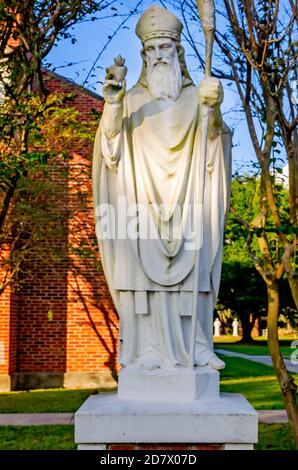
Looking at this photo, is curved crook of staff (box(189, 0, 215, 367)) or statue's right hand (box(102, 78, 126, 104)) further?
statue's right hand (box(102, 78, 126, 104))

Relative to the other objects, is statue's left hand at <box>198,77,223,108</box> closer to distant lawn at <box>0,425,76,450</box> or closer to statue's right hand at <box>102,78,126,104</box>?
statue's right hand at <box>102,78,126,104</box>

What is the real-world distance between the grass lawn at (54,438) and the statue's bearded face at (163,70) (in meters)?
Result: 6.09

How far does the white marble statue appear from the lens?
15.8 feet

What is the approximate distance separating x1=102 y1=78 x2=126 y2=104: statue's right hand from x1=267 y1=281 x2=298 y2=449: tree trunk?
475 cm

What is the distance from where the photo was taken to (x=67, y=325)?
1736 cm

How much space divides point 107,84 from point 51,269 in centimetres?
1292

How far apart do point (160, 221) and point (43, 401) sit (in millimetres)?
10762

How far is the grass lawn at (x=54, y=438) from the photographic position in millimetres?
10086

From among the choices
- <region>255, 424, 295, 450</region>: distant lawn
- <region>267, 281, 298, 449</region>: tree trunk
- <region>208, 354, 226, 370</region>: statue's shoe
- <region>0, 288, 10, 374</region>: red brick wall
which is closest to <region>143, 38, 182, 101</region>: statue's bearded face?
<region>208, 354, 226, 370</region>: statue's shoe

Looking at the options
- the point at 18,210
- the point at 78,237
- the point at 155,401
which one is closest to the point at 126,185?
the point at 155,401

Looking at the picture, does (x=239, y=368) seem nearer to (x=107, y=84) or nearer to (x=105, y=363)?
(x=105, y=363)

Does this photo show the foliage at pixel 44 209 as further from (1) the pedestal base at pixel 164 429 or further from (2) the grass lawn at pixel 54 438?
(1) the pedestal base at pixel 164 429

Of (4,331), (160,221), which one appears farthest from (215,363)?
(4,331)

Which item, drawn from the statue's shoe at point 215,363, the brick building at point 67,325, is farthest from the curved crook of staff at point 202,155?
the brick building at point 67,325
